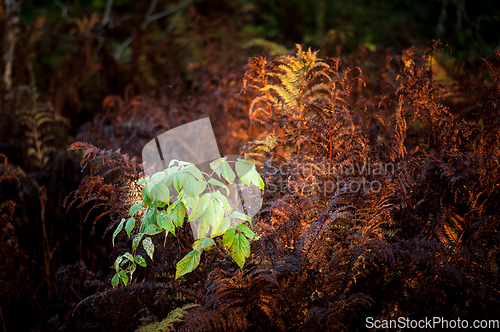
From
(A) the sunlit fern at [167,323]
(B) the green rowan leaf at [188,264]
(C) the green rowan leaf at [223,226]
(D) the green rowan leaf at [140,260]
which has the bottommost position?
Result: (A) the sunlit fern at [167,323]

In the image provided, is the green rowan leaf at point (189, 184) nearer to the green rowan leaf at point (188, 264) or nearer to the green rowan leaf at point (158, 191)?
the green rowan leaf at point (158, 191)

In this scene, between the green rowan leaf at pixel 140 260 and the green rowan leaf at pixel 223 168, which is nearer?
the green rowan leaf at pixel 223 168

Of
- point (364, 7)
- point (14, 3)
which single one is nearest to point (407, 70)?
point (14, 3)

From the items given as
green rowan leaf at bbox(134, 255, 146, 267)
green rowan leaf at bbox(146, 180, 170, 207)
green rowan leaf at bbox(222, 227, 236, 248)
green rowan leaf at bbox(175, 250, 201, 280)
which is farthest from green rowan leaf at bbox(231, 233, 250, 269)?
green rowan leaf at bbox(134, 255, 146, 267)

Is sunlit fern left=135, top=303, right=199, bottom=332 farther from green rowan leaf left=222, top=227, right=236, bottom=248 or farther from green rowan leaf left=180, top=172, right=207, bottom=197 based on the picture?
green rowan leaf left=180, top=172, right=207, bottom=197

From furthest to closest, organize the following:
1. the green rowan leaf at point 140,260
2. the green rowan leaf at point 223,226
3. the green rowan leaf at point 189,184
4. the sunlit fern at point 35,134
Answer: the sunlit fern at point 35,134, the green rowan leaf at point 140,260, the green rowan leaf at point 223,226, the green rowan leaf at point 189,184

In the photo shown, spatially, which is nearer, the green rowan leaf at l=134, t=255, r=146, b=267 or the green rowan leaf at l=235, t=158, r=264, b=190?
the green rowan leaf at l=235, t=158, r=264, b=190

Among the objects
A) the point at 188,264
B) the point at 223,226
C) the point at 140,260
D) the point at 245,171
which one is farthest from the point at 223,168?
the point at 140,260

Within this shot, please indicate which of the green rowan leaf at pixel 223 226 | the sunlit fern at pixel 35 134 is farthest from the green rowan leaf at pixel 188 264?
the sunlit fern at pixel 35 134

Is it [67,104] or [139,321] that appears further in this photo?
[67,104]

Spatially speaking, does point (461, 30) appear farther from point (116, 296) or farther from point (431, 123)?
point (116, 296)

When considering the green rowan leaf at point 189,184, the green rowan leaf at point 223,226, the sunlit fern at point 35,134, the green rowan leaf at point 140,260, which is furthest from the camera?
the sunlit fern at point 35,134

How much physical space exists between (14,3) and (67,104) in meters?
1.72

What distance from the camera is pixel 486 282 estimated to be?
1.39 metres
